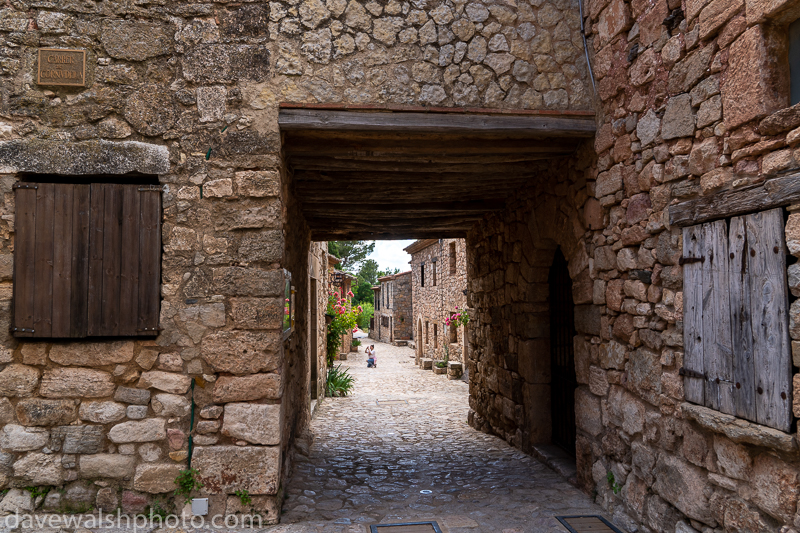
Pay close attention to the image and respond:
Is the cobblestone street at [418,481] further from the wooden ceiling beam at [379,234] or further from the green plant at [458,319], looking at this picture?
the green plant at [458,319]

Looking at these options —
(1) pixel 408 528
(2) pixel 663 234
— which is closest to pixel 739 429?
(2) pixel 663 234

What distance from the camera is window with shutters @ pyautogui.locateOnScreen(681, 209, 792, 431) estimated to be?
2.32m

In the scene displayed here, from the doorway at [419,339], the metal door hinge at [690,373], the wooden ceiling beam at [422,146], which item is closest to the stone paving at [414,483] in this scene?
the metal door hinge at [690,373]

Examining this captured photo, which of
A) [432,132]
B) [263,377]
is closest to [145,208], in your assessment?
[263,377]

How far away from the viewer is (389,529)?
3.58 m

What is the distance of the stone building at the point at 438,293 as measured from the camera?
1458cm

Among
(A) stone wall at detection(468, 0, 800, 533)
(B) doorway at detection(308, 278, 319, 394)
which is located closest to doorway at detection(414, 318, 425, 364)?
(B) doorway at detection(308, 278, 319, 394)

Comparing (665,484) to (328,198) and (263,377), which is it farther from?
(328,198)

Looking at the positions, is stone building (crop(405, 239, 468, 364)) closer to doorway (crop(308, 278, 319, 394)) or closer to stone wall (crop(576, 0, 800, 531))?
doorway (crop(308, 278, 319, 394))

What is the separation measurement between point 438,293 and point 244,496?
14.4 m

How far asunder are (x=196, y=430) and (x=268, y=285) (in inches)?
41.6

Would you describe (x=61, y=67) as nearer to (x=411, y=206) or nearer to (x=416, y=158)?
(x=416, y=158)

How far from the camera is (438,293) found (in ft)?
57.9

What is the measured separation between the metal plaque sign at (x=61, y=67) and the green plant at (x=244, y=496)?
113 inches
